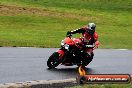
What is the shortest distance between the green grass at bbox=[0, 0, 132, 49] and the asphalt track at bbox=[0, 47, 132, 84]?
327 centimetres

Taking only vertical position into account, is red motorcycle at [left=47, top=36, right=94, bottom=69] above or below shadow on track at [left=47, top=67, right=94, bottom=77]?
above

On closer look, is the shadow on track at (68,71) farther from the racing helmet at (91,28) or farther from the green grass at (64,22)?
the green grass at (64,22)

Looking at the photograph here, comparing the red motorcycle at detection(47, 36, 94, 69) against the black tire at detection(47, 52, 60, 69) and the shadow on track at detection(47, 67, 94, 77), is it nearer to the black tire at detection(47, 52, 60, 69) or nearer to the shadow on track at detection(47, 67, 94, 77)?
the black tire at detection(47, 52, 60, 69)

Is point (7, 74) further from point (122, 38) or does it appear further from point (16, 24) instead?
point (16, 24)

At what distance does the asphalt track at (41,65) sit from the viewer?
15.3 m

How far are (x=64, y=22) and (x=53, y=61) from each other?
23.0 meters

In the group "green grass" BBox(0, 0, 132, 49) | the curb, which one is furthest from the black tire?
"green grass" BBox(0, 0, 132, 49)

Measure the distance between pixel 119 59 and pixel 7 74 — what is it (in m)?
7.66

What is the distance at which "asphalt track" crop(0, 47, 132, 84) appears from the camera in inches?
602

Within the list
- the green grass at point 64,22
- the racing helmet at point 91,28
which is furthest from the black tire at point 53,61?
the green grass at point 64,22

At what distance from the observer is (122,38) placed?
3331 cm

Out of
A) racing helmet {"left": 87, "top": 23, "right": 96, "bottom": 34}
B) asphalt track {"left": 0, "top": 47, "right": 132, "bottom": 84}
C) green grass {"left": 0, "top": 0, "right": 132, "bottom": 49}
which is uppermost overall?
racing helmet {"left": 87, "top": 23, "right": 96, "bottom": 34}

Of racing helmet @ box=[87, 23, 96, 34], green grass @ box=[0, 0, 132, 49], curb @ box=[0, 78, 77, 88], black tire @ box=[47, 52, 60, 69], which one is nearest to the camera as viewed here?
curb @ box=[0, 78, 77, 88]

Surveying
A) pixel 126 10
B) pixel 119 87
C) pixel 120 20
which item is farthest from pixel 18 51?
pixel 126 10
